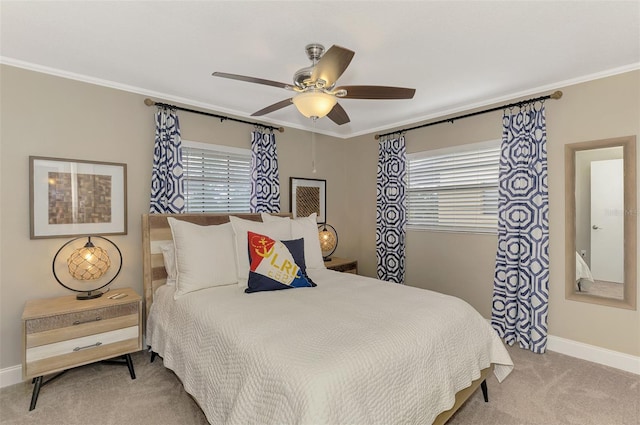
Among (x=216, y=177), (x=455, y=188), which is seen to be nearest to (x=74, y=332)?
(x=216, y=177)

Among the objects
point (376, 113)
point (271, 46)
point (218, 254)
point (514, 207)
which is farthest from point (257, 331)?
point (376, 113)

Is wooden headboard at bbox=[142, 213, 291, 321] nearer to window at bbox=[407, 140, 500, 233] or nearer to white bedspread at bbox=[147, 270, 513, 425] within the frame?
white bedspread at bbox=[147, 270, 513, 425]

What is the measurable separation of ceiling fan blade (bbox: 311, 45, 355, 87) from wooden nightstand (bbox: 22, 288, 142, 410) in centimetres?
225

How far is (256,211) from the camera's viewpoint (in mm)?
3986

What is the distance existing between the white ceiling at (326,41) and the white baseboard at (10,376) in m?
2.44

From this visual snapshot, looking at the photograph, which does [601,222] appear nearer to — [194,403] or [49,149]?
[194,403]

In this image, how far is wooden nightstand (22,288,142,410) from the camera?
87.5 inches

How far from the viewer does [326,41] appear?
227 cm

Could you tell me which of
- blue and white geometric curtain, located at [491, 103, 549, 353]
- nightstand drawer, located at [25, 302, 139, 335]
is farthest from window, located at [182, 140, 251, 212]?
blue and white geometric curtain, located at [491, 103, 549, 353]

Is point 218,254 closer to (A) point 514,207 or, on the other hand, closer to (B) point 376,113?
(B) point 376,113

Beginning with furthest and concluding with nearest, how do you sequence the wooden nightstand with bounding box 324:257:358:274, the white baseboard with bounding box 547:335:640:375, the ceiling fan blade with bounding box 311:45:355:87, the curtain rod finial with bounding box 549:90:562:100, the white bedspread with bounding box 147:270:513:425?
the wooden nightstand with bounding box 324:257:358:274, the curtain rod finial with bounding box 549:90:562:100, the white baseboard with bounding box 547:335:640:375, the ceiling fan blade with bounding box 311:45:355:87, the white bedspread with bounding box 147:270:513:425

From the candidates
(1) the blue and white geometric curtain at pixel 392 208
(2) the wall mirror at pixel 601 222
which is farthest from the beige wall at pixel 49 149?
(2) the wall mirror at pixel 601 222

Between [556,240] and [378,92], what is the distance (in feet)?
7.94

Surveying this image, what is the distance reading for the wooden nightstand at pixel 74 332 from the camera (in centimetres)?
222
